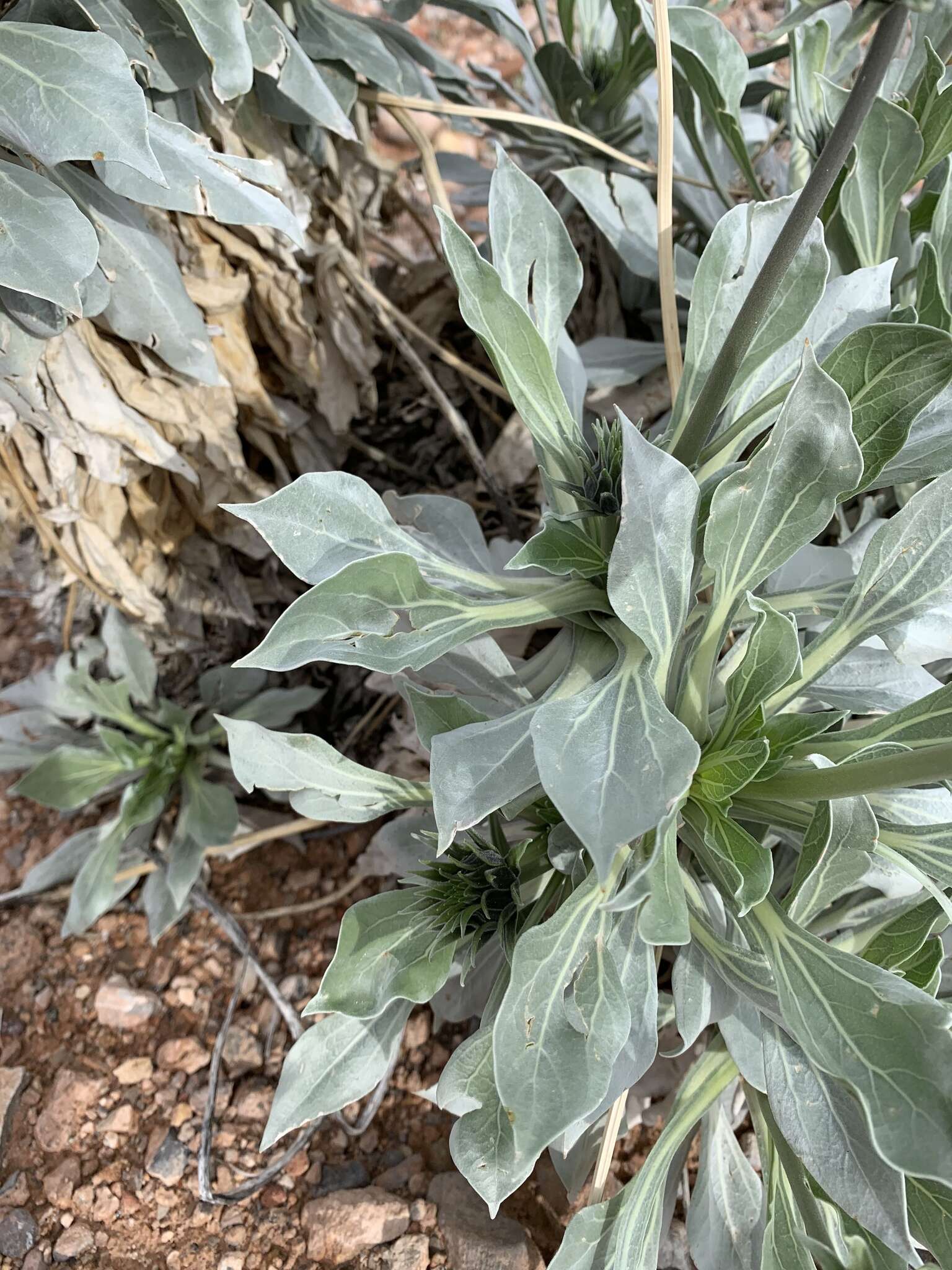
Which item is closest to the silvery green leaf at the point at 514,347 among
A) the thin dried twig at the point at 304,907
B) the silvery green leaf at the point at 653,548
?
the silvery green leaf at the point at 653,548

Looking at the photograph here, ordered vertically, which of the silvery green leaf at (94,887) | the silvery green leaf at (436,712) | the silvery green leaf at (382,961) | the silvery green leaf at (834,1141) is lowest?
the silvery green leaf at (94,887)

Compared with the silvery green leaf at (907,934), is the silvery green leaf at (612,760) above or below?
above

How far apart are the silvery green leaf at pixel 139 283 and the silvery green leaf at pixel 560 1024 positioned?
800 millimetres

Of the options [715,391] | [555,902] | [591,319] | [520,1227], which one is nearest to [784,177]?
[591,319]

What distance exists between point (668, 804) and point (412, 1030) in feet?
2.58

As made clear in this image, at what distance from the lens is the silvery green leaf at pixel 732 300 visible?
97 centimetres

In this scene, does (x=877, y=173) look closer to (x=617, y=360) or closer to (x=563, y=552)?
(x=617, y=360)

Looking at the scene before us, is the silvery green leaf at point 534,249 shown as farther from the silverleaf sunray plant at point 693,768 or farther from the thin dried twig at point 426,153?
the thin dried twig at point 426,153

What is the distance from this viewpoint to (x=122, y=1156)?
119cm

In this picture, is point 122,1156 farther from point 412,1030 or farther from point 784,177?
point 784,177

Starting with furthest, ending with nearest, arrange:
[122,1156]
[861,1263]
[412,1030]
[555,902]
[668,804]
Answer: [412,1030]
[122,1156]
[555,902]
[861,1263]
[668,804]

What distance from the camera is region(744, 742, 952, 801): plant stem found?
66 cm

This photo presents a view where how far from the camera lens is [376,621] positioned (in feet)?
2.72

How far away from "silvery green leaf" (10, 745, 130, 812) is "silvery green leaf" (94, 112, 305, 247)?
879mm
